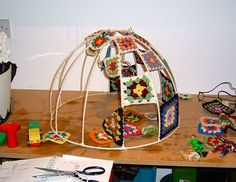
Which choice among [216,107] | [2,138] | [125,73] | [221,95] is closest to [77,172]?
[2,138]

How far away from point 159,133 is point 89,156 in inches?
9.0

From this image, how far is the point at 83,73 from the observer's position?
1.30 meters

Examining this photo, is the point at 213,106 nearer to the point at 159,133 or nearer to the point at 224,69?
the point at 224,69

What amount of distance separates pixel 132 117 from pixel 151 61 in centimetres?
26

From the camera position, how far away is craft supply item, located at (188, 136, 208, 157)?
31.8 inches

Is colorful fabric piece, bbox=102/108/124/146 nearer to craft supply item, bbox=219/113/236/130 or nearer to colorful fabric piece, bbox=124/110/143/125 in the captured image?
colorful fabric piece, bbox=124/110/143/125

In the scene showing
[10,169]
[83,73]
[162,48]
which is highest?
[162,48]

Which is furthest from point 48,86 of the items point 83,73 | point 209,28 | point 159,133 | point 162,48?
point 209,28

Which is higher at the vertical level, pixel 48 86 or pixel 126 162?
pixel 48 86

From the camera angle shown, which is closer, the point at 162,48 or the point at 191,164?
the point at 191,164

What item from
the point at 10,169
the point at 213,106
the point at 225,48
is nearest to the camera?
the point at 10,169

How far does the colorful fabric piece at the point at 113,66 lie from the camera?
84cm

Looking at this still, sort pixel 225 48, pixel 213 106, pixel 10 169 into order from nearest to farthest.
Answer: pixel 10 169, pixel 213 106, pixel 225 48

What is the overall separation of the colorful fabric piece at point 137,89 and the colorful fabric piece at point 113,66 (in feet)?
0.14
